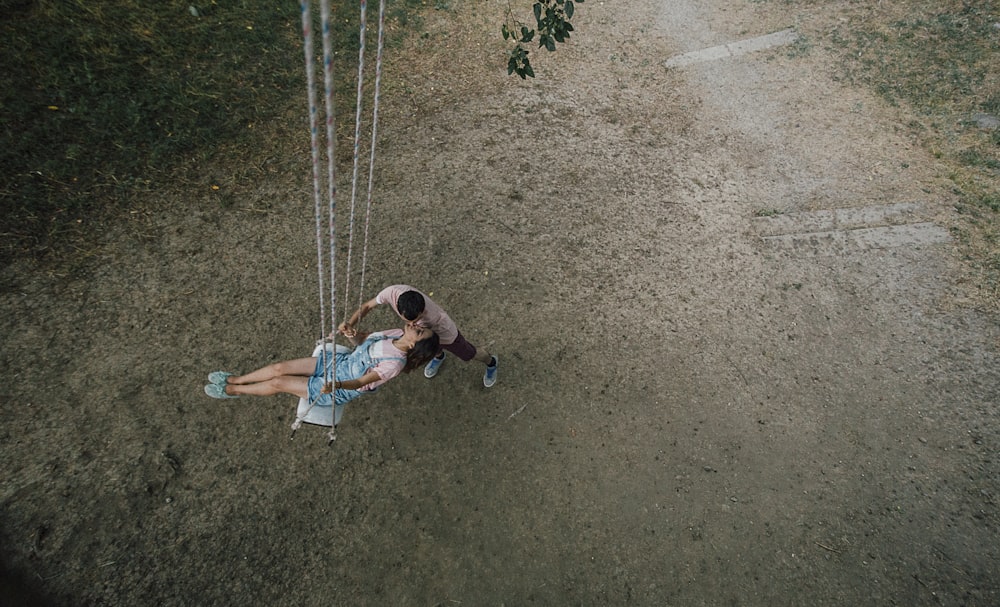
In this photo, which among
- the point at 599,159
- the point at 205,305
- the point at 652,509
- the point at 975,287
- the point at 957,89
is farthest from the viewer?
the point at 957,89

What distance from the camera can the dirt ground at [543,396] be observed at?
3.77 m

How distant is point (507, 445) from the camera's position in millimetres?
4340

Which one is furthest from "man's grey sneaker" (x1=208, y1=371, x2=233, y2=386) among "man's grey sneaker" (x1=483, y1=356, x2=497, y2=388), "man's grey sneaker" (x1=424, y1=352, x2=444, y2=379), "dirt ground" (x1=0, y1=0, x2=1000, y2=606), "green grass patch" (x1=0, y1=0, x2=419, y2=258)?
"green grass patch" (x1=0, y1=0, x2=419, y2=258)

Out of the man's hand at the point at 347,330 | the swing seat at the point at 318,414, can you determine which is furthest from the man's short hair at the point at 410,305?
the swing seat at the point at 318,414

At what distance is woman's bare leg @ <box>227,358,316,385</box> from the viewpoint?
3.91 metres

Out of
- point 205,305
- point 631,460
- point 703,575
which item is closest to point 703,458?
point 631,460

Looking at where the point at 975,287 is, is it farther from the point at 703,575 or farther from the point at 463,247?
the point at 463,247

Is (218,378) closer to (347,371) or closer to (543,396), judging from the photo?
(347,371)

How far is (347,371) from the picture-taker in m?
3.72

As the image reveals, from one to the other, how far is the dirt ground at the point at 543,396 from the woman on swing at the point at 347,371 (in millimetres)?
401

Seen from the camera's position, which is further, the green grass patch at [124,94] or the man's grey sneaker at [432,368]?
the green grass patch at [124,94]

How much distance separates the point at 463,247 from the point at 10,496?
418cm

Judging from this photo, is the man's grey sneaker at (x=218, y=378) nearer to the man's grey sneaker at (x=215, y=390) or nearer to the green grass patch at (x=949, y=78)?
the man's grey sneaker at (x=215, y=390)

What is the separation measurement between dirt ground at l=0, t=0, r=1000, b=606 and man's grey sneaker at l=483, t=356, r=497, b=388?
0.13 m
